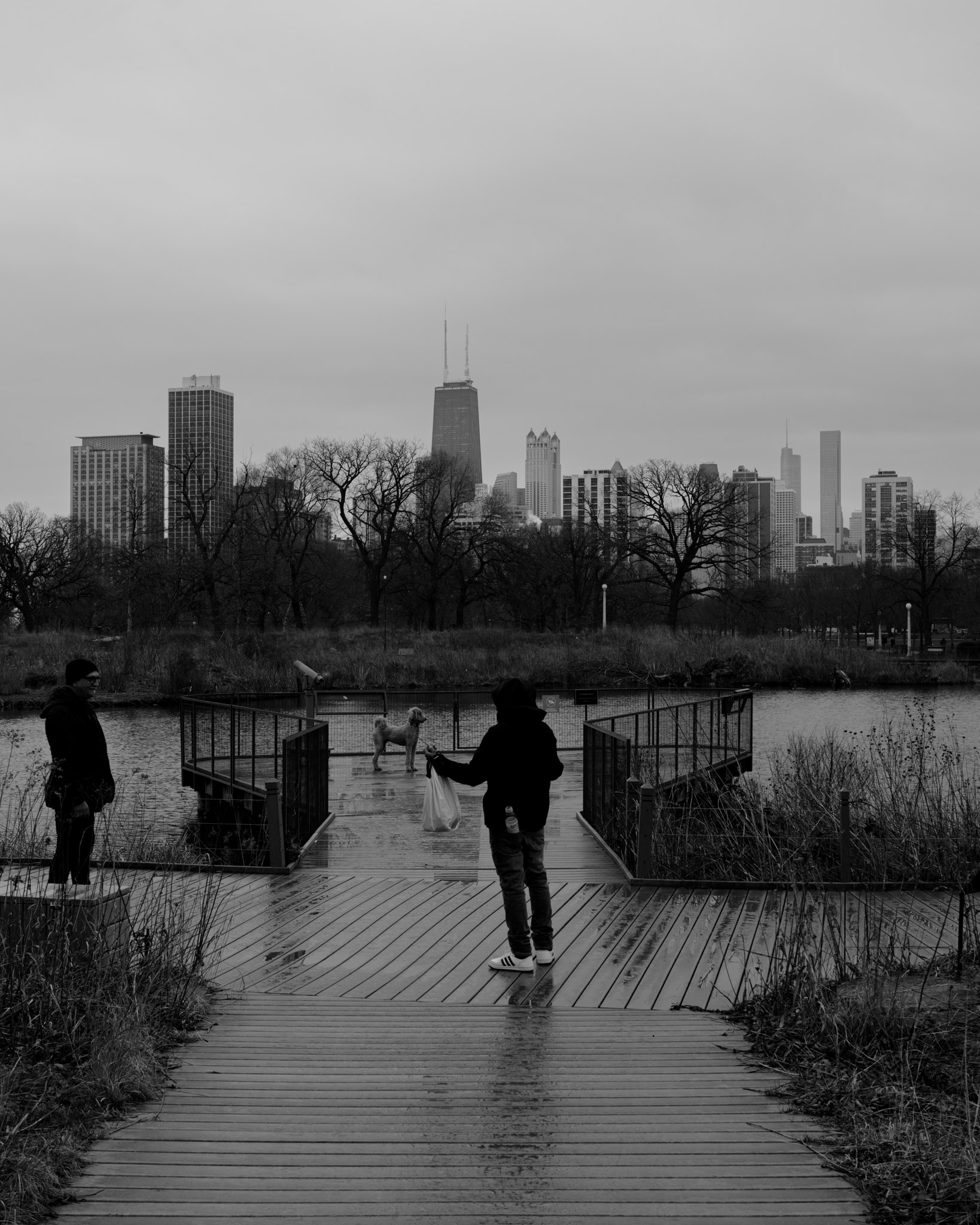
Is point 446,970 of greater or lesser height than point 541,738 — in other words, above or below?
below

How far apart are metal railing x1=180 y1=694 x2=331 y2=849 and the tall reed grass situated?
156 inches

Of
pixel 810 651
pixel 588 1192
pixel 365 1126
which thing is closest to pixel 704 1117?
pixel 588 1192

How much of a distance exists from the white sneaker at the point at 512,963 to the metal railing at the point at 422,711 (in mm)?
12328

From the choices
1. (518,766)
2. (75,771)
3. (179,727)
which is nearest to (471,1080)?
(518,766)

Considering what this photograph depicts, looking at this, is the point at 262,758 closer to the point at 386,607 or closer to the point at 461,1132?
the point at 461,1132

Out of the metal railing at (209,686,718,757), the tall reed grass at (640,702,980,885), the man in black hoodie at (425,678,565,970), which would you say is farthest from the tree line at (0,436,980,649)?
the man in black hoodie at (425,678,565,970)

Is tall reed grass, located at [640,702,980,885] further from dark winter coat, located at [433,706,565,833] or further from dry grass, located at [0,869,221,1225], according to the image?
dry grass, located at [0,869,221,1225]

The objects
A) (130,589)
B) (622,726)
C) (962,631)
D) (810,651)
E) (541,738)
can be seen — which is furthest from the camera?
(962,631)

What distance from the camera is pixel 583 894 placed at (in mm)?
9938

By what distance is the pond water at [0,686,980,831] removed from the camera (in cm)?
2047

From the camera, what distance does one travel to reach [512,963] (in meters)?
7.48

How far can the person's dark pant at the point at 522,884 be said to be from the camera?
7.38m

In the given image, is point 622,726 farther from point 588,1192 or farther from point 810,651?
point 810,651

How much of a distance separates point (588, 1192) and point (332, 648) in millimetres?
45437
